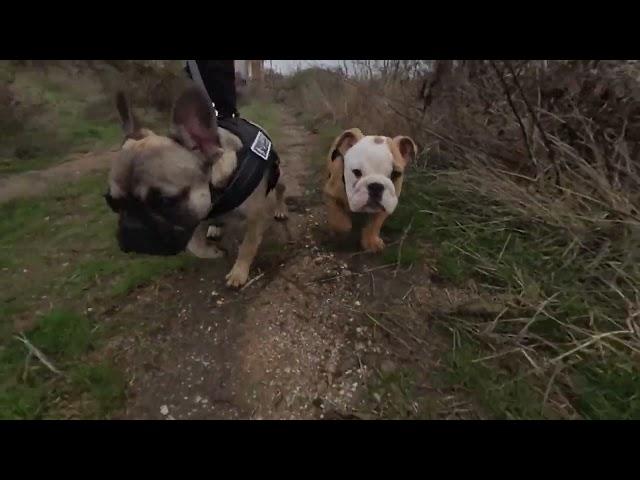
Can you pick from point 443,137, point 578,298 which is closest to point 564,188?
point 578,298

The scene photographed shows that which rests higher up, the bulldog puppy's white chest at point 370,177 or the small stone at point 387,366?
the bulldog puppy's white chest at point 370,177

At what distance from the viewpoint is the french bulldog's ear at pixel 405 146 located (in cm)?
220

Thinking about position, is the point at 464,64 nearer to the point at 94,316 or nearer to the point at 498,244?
the point at 498,244

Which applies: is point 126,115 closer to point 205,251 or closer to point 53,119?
point 205,251

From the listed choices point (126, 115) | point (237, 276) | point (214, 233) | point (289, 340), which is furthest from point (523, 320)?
point (126, 115)

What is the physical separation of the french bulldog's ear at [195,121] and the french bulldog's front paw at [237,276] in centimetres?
71

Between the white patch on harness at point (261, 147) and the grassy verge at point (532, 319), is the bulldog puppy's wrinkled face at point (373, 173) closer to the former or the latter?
the white patch on harness at point (261, 147)

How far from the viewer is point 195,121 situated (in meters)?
1.71

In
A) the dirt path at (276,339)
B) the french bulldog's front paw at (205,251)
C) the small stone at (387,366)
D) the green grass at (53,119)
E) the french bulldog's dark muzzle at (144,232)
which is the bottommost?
the green grass at (53,119)

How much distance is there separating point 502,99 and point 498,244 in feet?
4.17

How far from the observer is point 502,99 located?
287cm

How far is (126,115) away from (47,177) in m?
3.37

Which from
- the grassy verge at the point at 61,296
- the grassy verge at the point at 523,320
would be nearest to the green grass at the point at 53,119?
the grassy verge at the point at 61,296

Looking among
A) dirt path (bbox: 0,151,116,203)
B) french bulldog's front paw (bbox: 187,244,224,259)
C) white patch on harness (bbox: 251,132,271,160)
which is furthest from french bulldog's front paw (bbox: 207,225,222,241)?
dirt path (bbox: 0,151,116,203)
